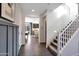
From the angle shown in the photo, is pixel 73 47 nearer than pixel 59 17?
Yes

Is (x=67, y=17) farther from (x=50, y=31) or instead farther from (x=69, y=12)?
(x=50, y=31)

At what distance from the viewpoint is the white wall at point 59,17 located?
20.2 feet

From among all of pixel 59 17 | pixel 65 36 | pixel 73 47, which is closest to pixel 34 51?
pixel 65 36

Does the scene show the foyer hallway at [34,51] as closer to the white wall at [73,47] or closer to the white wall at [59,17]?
the white wall at [59,17]

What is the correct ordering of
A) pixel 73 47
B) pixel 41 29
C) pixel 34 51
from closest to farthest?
1. pixel 73 47
2. pixel 34 51
3. pixel 41 29

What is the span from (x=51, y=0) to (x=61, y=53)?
3.17 meters

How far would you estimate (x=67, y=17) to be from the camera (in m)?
6.32

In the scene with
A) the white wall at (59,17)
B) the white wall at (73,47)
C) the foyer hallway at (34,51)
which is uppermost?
the white wall at (59,17)

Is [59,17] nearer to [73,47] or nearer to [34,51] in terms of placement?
[34,51]

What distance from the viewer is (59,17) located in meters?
6.35

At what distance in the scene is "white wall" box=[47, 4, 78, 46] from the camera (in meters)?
6.17

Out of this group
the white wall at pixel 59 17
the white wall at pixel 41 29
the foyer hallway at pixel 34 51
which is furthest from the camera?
the white wall at pixel 41 29

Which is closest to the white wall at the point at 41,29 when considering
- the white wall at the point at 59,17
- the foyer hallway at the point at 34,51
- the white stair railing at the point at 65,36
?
the white wall at the point at 59,17

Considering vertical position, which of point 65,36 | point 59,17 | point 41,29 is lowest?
point 65,36
